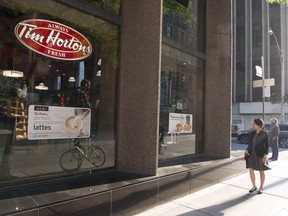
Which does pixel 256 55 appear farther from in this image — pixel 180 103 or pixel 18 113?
pixel 18 113

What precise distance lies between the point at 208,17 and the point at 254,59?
29.7 meters

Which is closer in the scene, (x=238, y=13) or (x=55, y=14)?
(x=55, y=14)

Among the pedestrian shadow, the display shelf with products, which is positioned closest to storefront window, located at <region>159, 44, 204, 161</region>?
the pedestrian shadow

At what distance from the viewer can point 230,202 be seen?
6.16 m

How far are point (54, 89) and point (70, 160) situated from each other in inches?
49.4

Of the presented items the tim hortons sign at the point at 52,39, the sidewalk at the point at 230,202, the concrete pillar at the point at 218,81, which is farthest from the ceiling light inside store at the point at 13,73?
the concrete pillar at the point at 218,81

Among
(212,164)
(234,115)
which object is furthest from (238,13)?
(212,164)

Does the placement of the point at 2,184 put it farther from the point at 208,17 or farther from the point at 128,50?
the point at 208,17

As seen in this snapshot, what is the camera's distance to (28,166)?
16.3 feet

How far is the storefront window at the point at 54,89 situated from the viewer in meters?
4.79

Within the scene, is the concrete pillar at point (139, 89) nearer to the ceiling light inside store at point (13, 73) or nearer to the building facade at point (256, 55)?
the ceiling light inside store at point (13, 73)

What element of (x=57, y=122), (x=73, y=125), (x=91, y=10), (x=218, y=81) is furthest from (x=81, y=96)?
(x=218, y=81)

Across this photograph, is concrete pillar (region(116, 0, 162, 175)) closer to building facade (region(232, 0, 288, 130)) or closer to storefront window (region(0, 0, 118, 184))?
storefront window (region(0, 0, 118, 184))

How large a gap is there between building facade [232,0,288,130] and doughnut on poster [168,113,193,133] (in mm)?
27553
